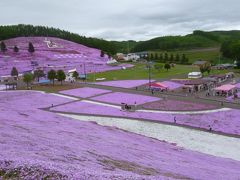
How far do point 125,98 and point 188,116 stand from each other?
18897 millimetres

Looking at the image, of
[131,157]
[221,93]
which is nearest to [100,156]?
[131,157]

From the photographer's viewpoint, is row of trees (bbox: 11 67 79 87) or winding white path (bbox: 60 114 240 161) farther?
row of trees (bbox: 11 67 79 87)

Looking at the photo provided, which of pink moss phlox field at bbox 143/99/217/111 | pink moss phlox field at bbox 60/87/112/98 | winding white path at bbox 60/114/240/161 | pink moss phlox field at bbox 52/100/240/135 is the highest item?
pink moss phlox field at bbox 60/87/112/98

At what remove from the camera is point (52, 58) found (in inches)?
6220

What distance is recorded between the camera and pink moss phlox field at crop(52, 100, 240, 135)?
51.3 metres

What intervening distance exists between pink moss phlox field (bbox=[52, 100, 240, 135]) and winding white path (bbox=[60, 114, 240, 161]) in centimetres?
254

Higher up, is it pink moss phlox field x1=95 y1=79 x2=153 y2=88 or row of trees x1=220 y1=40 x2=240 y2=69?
row of trees x1=220 y1=40 x2=240 y2=69

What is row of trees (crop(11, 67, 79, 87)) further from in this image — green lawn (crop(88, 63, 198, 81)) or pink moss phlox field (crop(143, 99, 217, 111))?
pink moss phlox field (crop(143, 99, 217, 111))

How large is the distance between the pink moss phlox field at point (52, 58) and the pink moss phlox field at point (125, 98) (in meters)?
54.1

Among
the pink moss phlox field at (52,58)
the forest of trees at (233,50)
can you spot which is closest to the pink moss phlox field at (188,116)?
the pink moss phlox field at (52,58)

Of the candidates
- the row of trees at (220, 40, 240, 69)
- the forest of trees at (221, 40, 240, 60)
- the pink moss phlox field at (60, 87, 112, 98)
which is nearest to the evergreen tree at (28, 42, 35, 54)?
the pink moss phlox field at (60, 87, 112, 98)

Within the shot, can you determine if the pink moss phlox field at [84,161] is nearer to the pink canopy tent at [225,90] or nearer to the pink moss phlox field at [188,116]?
the pink moss phlox field at [188,116]

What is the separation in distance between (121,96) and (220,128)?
1147 inches

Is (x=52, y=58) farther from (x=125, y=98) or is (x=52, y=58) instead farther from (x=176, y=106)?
(x=176, y=106)
